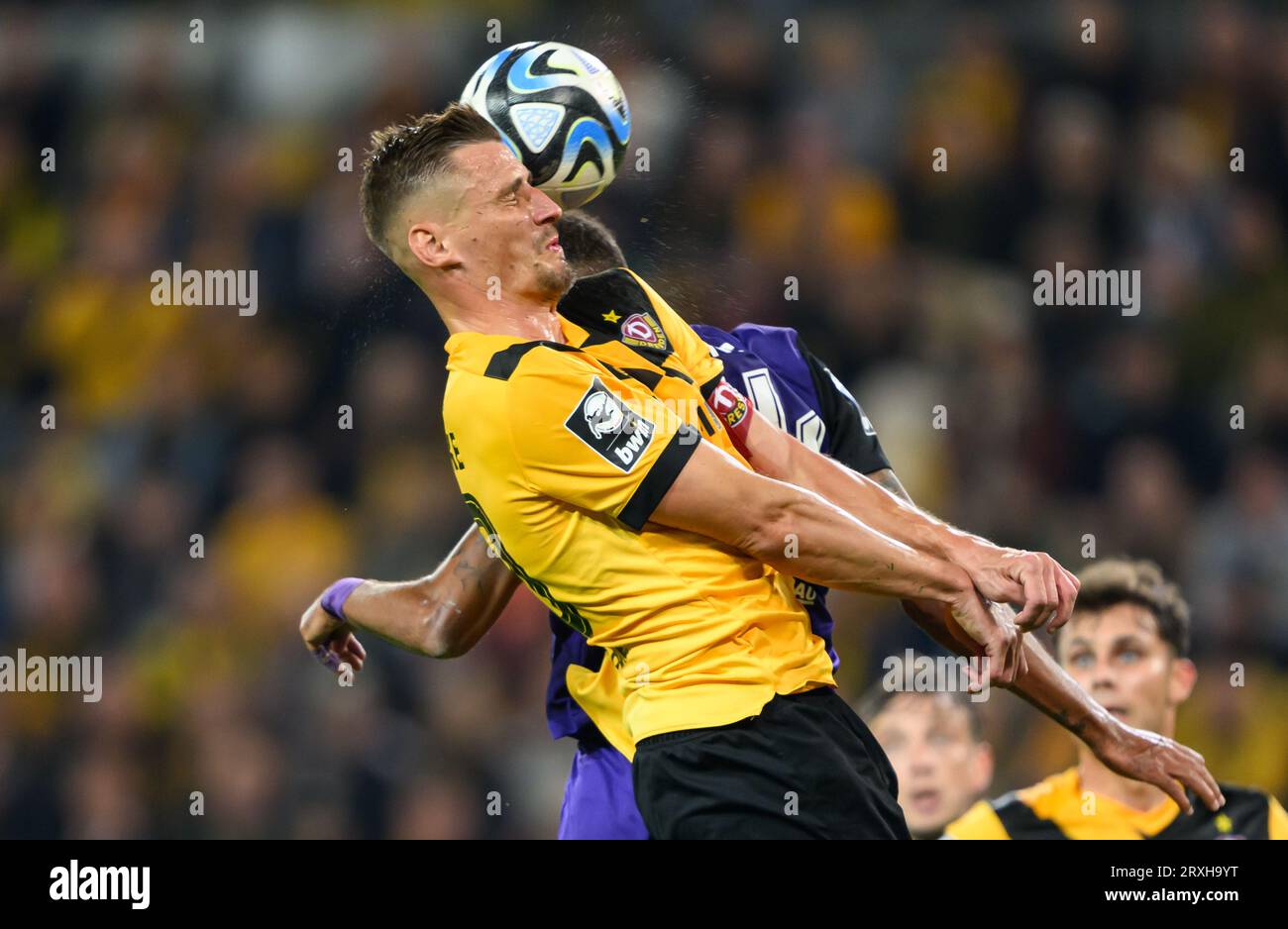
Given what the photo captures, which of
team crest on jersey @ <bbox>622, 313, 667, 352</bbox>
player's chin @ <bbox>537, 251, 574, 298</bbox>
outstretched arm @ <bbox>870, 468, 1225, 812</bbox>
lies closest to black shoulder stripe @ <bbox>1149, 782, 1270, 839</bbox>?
outstretched arm @ <bbox>870, 468, 1225, 812</bbox>

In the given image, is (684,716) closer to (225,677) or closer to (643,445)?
(643,445)

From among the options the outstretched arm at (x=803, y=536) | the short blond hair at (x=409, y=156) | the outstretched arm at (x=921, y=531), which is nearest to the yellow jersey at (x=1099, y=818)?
the outstretched arm at (x=921, y=531)

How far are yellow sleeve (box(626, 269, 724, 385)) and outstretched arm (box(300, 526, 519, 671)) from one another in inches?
26.0

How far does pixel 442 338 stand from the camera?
679 centimetres

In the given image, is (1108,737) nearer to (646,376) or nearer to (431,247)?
(646,376)

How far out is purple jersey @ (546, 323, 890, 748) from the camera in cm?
345

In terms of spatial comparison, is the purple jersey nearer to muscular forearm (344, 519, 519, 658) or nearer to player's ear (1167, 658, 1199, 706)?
muscular forearm (344, 519, 519, 658)

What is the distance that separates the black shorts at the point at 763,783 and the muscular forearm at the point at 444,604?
75 centimetres

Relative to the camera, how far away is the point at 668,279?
166 inches

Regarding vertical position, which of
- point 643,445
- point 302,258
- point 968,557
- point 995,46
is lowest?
point 968,557

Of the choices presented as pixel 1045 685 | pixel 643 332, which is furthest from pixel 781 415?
pixel 1045 685
